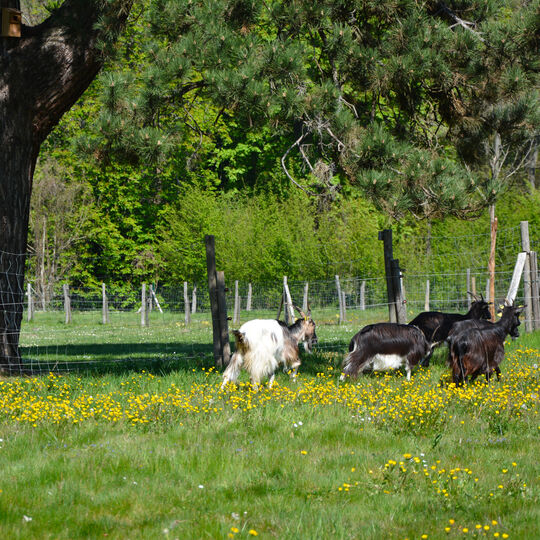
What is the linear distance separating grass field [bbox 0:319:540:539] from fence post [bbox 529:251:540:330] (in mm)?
5679

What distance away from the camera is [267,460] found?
6.08m

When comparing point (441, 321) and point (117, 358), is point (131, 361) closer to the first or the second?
point (117, 358)

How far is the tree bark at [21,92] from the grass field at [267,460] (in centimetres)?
208

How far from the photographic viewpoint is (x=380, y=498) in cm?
525

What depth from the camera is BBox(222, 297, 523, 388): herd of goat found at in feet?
32.0

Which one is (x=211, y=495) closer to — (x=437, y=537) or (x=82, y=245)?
(x=437, y=537)

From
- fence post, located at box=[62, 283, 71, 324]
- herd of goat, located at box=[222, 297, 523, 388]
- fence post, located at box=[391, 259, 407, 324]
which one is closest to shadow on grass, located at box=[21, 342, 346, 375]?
herd of goat, located at box=[222, 297, 523, 388]

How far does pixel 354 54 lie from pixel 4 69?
556cm

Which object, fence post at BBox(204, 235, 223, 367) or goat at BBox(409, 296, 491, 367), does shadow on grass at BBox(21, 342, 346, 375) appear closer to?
fence post at BBox(204, 235, 223, 367)

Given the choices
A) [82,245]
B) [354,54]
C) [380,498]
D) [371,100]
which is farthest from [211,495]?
[82,245]

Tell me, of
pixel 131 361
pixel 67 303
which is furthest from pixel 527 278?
pixel 67 303

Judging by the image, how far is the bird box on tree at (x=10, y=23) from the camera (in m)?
10.9

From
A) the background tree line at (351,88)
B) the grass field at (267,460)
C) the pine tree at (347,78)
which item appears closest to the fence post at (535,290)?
the background tree line at (351,88)

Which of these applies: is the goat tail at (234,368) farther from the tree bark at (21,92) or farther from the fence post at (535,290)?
the fence post at (535,290)
